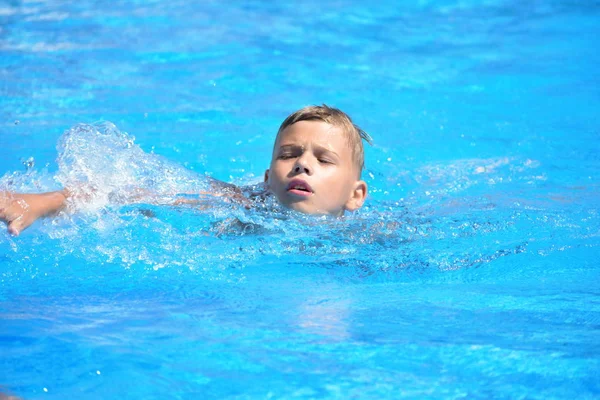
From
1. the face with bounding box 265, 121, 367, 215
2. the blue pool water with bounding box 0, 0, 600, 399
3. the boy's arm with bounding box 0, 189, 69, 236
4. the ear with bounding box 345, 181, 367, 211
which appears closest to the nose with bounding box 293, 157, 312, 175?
the face with bounding box 265, 121, 367, 215

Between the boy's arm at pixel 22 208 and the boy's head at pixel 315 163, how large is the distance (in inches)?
40.3

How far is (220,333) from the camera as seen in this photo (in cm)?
250

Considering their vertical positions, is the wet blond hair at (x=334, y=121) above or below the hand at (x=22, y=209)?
above

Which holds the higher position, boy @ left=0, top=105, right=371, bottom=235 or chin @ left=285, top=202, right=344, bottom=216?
boy @ left=0, top=105, right=371, bottom=235

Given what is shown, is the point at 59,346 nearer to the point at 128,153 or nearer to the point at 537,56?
the point at 128,153

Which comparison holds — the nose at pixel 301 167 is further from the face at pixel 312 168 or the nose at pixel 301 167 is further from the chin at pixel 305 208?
the chin at pixel 305 208

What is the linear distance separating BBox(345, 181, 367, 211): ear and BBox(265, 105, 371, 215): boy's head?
0.7 inches

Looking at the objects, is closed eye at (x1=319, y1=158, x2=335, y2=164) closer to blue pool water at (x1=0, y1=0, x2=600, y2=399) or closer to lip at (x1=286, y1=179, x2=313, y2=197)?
lip at (x1=286, y1=179, x2=313, y2=197)

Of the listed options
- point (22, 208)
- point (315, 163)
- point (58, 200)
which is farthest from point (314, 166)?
point (22, 208)

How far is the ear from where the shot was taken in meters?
4.06

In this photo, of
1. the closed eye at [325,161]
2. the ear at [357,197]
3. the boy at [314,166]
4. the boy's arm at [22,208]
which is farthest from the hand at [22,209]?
the ear at [357,197]

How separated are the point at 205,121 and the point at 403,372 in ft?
13.2

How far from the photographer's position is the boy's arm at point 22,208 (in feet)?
8.84

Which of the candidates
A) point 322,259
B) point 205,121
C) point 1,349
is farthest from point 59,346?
point 205,121
